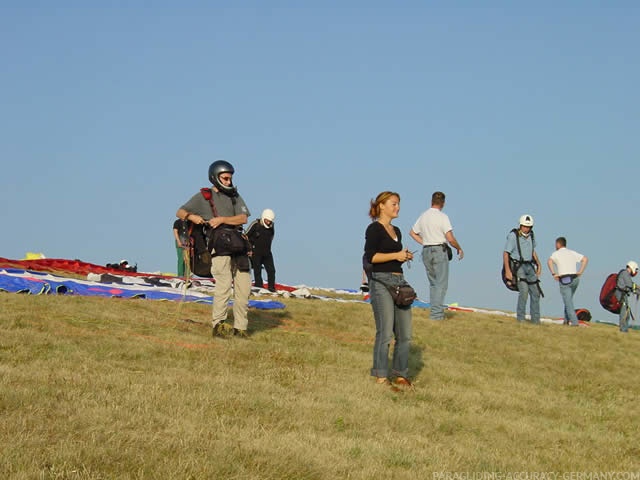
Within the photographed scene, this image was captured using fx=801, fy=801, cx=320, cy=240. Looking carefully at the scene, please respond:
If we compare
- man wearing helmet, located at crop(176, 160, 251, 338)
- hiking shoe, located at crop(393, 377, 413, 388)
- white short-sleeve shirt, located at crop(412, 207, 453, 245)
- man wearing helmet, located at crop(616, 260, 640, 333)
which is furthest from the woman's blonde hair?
man wearing helmet, located at crop(616, 260, 640, 333)

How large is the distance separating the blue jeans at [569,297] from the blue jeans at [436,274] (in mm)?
5745

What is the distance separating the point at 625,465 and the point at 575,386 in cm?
585

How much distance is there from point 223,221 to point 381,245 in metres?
3.74

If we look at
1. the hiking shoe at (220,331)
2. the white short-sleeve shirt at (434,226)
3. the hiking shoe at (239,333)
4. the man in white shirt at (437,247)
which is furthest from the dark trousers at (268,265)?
the hiking shoe at (220,331)

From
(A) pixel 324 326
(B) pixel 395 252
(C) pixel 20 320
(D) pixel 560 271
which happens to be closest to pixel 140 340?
(C) pixel 20 320

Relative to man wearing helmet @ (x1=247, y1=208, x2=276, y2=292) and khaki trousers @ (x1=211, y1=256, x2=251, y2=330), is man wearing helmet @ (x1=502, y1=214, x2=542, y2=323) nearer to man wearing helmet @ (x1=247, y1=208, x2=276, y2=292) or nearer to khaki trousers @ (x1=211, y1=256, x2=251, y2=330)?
man wearing helmet @ (x1=247, y1=208, x2=276, y2=292)

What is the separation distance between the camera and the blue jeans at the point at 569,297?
23328 millimetres

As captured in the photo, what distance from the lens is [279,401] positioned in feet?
30.4

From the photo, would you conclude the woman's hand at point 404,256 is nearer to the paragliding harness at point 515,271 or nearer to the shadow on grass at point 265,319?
the shadow on grass at point 265,319

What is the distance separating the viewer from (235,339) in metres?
13.9

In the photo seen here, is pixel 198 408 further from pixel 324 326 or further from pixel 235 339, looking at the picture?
pixel 324 326

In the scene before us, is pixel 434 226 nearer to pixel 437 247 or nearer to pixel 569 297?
pixel 437 247

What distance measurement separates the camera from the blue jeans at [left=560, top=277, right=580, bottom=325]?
2333cm

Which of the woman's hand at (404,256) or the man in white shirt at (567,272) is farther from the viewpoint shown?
the man in white shirt at (567,272)
